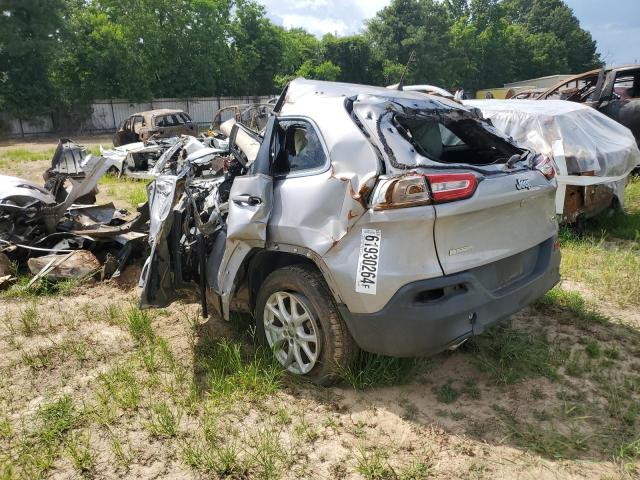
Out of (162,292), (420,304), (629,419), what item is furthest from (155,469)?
(629,419)

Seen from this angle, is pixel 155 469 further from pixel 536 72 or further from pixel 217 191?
pixel 536 72

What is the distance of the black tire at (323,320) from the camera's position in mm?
A: 2830

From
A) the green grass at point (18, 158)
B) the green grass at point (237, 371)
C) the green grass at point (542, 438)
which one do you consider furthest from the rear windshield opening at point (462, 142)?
the green grass at point (18, 158)

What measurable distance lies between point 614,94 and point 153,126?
12.0 meters

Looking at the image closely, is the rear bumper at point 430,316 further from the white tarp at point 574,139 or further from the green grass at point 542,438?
the white tarp at point 574,139

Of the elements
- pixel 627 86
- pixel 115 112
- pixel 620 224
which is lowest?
pixel 620 224

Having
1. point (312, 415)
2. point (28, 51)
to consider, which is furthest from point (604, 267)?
point (28, 51)

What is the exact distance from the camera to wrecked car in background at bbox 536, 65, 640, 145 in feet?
26.0

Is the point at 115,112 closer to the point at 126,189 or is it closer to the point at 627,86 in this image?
the point at 126,189

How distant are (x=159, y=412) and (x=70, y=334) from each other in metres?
1.62

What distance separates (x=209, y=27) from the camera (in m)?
32.8

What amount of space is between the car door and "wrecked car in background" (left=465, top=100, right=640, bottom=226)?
3340 millimetres

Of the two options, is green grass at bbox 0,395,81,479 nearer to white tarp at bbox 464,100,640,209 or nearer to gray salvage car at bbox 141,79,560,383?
gray salvage car at bbox 141,79,560,383

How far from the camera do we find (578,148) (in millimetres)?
5527
